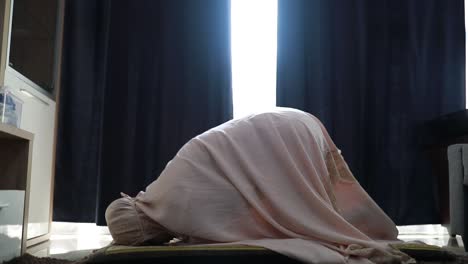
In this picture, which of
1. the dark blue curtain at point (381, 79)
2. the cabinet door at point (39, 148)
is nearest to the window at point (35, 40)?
the cabinet door at point (39, 148)

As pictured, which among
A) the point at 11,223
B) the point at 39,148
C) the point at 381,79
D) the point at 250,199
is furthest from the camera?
the point at 381,79

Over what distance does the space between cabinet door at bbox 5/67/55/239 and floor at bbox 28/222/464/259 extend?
14cm

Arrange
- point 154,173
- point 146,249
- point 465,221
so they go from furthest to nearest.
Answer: point 154,173, point 465,221, point 146,249

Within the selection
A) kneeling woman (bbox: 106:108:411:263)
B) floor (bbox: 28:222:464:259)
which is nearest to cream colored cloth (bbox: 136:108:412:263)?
kneeling woman (bbox: 106:108:411:263)

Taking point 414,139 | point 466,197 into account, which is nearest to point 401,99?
point 414,139

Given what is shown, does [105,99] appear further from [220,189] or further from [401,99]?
[401,99]

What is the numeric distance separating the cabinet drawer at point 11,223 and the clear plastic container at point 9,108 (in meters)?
0.34

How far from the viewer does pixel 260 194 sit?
160 cm

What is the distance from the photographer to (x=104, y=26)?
9.95 feet

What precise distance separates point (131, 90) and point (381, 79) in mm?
1717

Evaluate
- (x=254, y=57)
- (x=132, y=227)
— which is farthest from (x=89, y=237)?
(x=254, y=57)

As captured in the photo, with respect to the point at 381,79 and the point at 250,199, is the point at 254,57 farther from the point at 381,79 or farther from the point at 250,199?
the point at 250,199

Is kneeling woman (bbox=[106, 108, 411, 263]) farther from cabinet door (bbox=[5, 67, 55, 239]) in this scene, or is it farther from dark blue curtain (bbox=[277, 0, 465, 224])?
dark blue curtain (bbox=[277, 0, 465, 224])

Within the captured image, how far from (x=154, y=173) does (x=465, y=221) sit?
1841mm
